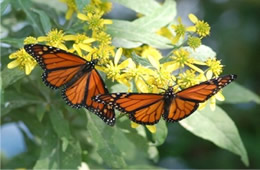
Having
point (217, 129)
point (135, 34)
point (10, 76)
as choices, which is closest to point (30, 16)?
point (10, 76)

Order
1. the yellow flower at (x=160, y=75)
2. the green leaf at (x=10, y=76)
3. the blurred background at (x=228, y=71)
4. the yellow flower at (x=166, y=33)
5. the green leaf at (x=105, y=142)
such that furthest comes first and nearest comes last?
the blurred background at (x=228, y=71) < the yellow flower at (x=166, y=33) < the green leaf at (x=105, y=142) < the green leaf at (x=10, y=76) < the yellow flower at (x=160, y=75)

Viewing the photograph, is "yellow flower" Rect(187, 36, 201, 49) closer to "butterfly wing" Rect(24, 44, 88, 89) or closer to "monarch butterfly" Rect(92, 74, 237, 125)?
"monarch butterfly" Rect(92, 74, 237, 125)

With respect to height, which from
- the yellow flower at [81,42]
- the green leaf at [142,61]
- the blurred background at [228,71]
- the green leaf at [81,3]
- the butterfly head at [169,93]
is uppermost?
the green leaf at [81,3]

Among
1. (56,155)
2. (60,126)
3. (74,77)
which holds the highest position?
(74,77)

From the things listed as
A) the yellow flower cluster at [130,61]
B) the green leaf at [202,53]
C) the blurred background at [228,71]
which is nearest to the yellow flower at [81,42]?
the yellow flower cluster at [130,61]

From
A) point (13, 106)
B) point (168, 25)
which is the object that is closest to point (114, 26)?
point (168, 25)

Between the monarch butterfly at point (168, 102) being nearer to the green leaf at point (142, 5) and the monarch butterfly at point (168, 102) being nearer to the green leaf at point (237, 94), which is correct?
the green leaf at point (142, 5)

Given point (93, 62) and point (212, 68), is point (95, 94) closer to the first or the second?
point (93, 62)
